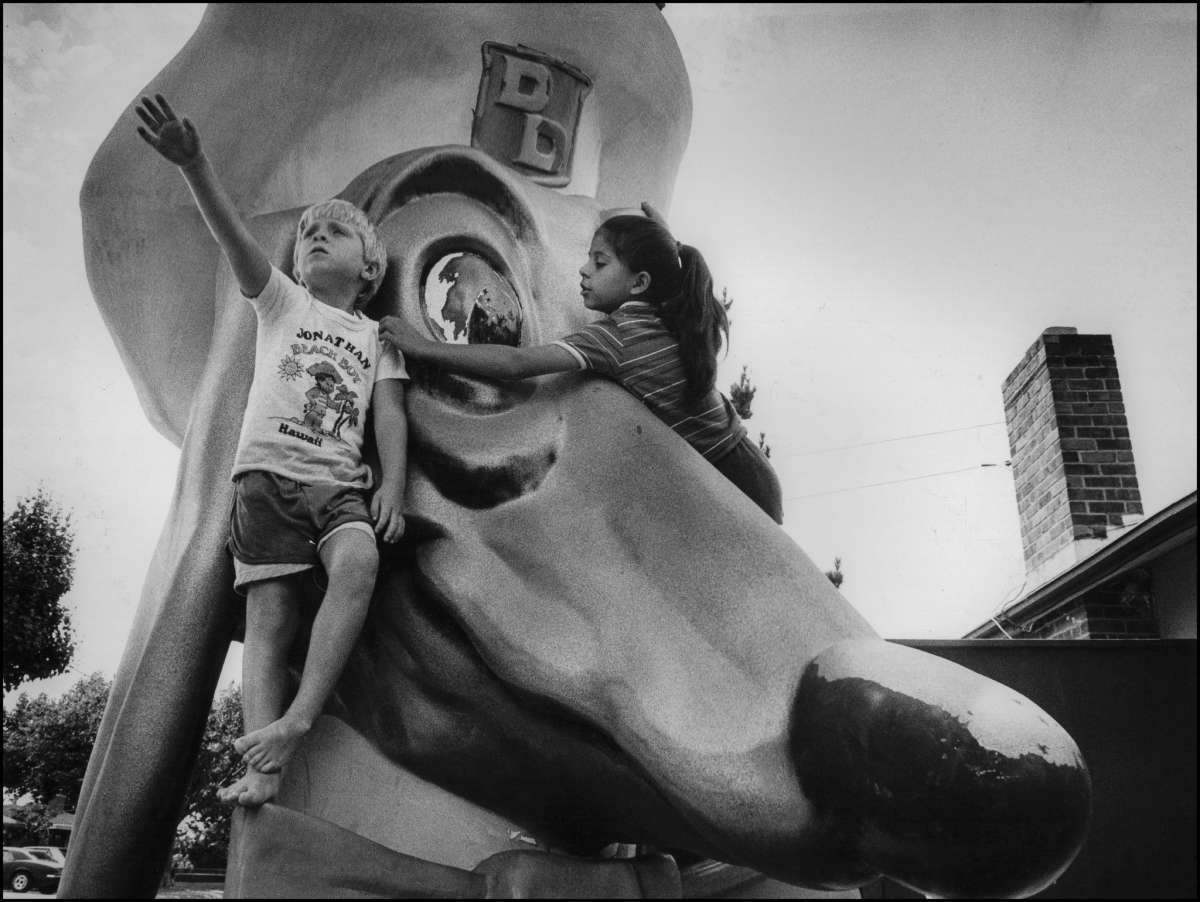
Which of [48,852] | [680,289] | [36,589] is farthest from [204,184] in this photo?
[36,589]

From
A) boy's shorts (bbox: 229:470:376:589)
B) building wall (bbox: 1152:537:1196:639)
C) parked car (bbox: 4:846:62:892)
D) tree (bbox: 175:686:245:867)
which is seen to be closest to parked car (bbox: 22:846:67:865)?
parked car (bbox: 4:846:62:892)

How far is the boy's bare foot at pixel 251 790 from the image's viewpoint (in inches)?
72.7

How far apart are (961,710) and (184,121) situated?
5.72 ft

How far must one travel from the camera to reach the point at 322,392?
7.32ft

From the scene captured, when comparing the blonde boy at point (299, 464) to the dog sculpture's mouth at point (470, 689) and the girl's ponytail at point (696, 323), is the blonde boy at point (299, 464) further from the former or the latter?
the girl's ponytail at point (696, 323)

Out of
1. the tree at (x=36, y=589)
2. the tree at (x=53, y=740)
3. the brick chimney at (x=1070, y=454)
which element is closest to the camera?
the tree at (x=53, y=740)

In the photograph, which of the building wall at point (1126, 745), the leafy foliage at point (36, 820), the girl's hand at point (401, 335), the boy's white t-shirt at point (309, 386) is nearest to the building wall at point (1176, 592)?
the building wall at point (1126, 745)

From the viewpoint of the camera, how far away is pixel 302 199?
3049mm

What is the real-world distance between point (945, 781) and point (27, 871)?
2.66 metres

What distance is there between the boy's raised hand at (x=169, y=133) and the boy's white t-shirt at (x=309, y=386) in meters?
0.29

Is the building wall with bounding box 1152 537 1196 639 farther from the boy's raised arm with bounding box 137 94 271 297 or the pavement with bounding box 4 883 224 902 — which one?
the boy's raised arm with bounding box 137 94 271 297

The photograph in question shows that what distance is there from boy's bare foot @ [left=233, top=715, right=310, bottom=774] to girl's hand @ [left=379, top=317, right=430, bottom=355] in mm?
815

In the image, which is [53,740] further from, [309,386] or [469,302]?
[469,302]

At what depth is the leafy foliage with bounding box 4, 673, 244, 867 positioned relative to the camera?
2684 millimetres
